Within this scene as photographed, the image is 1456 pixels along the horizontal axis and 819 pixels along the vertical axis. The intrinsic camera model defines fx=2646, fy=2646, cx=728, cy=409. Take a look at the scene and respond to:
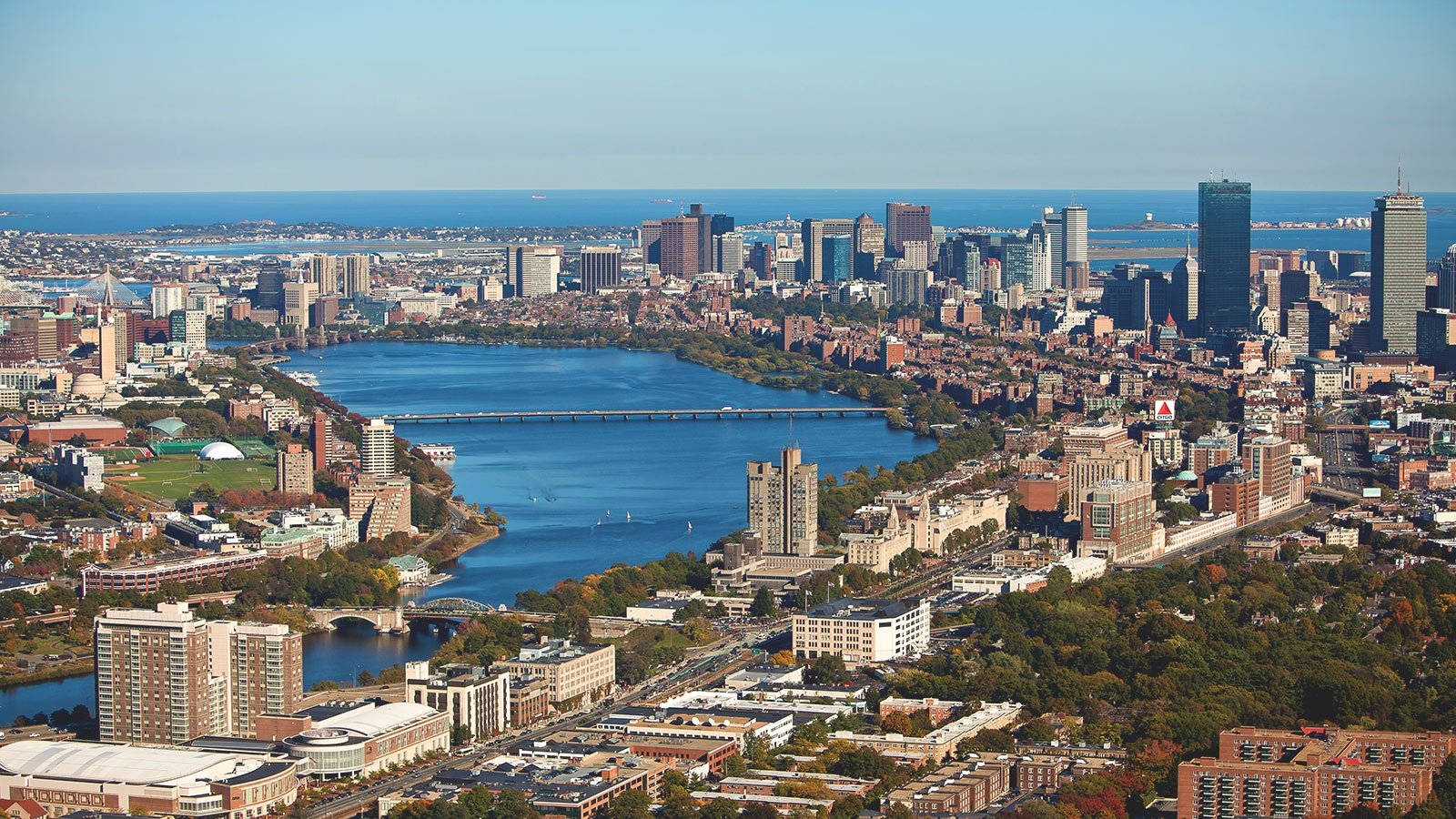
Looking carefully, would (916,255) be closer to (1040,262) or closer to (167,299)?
(1040,262)

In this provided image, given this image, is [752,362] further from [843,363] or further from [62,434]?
[62,434]

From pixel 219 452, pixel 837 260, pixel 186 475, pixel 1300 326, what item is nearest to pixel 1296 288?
pixel 1300 326

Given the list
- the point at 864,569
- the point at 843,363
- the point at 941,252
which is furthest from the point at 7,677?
the point at 941,252

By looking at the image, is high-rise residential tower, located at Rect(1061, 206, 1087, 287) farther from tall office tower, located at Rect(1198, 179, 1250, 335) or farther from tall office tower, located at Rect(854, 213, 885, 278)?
tall office tower, located at Rect(1198, 179, 1250, 335)

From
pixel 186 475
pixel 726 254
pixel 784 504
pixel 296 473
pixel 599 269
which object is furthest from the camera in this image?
pixel 726 254

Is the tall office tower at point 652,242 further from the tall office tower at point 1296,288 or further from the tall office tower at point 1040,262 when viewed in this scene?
the tall office tower at point 1296,288
